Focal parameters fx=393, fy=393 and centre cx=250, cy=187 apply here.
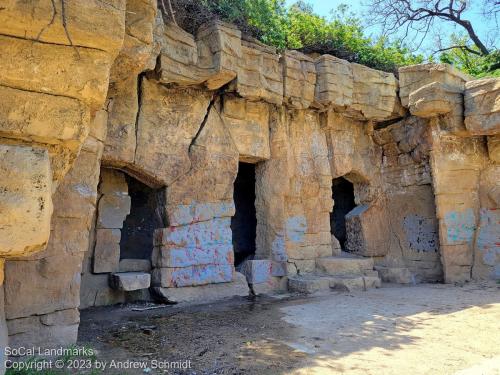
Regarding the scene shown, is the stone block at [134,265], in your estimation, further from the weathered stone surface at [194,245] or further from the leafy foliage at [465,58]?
the leafy foliage at [465,58]

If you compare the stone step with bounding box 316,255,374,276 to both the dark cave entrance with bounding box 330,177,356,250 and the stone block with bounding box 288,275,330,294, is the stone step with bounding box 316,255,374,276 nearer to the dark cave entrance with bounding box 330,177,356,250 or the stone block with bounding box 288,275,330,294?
the stone block with bounding box 288,275,330,294

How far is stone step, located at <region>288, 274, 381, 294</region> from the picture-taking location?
263 inches

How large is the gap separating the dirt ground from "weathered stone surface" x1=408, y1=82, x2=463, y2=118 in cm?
344

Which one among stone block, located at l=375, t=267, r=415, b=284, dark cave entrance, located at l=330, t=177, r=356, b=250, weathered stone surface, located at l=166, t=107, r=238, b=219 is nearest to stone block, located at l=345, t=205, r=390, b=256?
stone block, located at l=375, t=267, r=415, b=284

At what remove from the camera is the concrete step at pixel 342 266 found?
7.46m

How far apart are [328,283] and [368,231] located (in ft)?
7.87

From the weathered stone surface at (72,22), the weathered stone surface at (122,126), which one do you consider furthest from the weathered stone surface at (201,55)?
the weathered stone surface at (72,22)

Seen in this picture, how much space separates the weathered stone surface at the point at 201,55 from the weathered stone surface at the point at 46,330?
3.52 meters

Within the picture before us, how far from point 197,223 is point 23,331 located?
10.3ft

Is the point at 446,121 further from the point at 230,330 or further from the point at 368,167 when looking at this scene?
the point at 230,330

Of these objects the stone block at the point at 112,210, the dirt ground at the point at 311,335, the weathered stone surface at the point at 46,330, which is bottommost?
the dirt ground at the point at 311,335

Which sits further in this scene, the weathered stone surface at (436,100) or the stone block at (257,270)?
the weathered stone surface at (436,100)

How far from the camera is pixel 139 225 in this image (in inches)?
323

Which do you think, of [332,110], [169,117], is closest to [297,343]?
[169,117]
